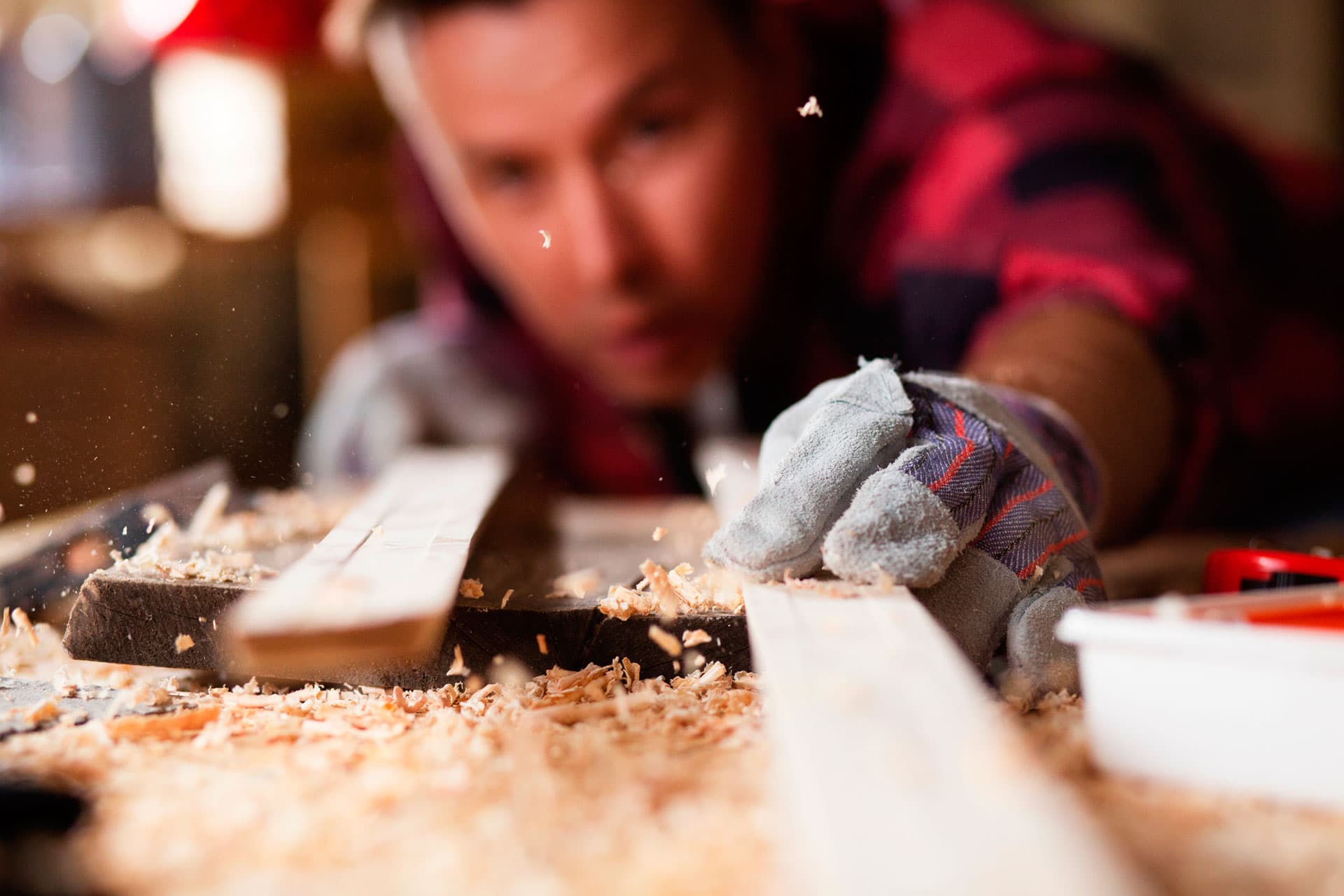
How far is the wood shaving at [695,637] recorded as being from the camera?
56cm

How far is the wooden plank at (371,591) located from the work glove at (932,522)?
0.16 metres

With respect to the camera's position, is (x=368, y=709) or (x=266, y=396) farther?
(x=266, y=396)

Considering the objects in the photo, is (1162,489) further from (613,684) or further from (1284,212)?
(1284,212)

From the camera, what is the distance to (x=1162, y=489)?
97cm

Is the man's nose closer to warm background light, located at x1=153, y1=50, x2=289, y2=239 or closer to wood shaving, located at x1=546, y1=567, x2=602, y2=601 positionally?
wood shaving, located at x1=546, y1=567, x2=602, y2=601

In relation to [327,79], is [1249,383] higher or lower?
lower

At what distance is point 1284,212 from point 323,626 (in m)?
1.63

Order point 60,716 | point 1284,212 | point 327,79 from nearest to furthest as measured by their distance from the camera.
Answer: point 60,716 → point 1284,212 → point 327,79

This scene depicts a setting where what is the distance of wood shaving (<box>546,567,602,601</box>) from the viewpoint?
64 cm

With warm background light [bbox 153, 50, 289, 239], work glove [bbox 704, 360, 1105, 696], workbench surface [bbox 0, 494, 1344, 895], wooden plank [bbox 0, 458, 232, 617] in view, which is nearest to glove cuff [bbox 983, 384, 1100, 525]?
work glove [bbox 704, 360, 1105, 696]

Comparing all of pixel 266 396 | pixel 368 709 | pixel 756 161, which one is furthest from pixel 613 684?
pixel 756 161

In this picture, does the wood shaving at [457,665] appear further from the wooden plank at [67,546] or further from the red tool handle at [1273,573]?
the red tool handle at [1273,573]

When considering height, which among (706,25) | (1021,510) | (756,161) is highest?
(706,25)

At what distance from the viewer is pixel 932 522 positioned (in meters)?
0.51
